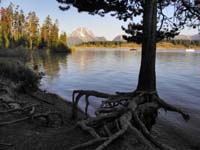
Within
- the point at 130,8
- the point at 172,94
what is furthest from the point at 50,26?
the point at 130,8

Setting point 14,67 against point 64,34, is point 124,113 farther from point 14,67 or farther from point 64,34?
point 64,34

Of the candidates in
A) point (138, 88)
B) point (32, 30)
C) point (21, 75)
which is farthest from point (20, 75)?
point (32, 30)

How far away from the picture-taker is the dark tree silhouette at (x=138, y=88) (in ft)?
20.6

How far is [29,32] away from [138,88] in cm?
8950

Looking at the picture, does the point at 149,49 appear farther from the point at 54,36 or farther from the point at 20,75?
the point at 54,36

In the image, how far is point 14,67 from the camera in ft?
58.3

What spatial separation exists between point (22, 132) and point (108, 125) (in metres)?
2.31

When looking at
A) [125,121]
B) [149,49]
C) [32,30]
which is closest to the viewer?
[125,121]

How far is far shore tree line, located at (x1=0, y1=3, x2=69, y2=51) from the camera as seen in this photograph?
8338 cm

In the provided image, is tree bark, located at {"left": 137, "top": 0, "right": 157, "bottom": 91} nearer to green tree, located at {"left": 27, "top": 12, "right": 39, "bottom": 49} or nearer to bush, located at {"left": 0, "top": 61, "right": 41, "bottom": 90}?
bush, located at {"left": 0, "top": 61, "right": 41, "bottom": 90}

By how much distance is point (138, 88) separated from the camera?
8859mm

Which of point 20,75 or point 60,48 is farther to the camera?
point 60,48

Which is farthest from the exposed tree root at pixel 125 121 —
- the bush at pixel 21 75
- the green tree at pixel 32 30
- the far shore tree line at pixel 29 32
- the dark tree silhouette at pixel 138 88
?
the green tree at pixel 32 30

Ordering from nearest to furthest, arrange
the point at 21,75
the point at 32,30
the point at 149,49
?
the point at 149,49 < the point at 21,75 < the point at 32,30
